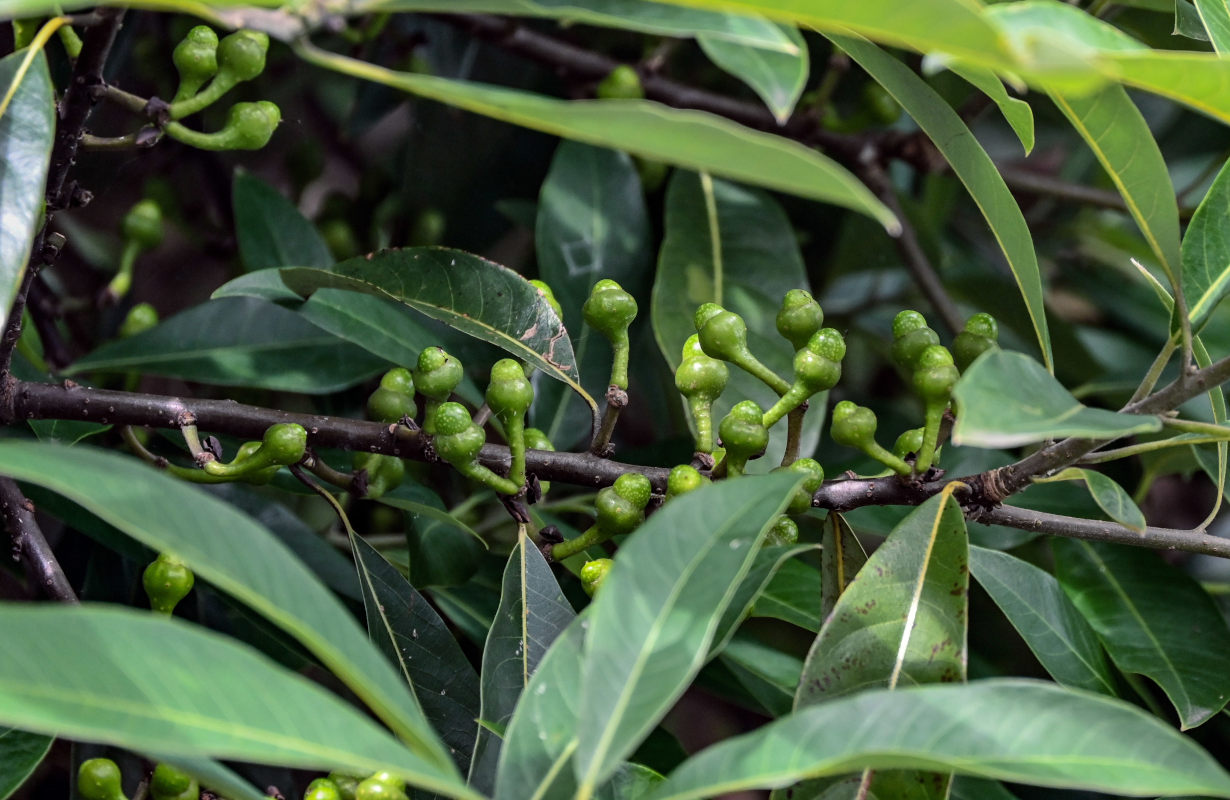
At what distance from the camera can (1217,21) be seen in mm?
770

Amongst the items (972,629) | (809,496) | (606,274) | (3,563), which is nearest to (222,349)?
(3,563)

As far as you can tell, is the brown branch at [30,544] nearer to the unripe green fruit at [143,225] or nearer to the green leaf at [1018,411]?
the unripe green fruit at [143,225]

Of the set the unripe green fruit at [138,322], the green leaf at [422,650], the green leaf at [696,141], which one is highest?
the green leaf at [696,141]

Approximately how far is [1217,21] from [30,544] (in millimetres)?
989

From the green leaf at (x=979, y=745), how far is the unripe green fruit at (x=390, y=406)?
393 millimetres

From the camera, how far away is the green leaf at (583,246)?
1163 mm

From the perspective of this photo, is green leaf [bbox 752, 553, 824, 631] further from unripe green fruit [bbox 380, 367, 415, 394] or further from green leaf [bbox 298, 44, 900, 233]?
green leaf [bbox 298, 44, 900, 233]

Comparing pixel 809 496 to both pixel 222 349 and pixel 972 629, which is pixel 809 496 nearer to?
pixel 222 349

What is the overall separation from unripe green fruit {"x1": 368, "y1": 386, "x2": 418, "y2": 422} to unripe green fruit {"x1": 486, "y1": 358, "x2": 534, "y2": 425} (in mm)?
81

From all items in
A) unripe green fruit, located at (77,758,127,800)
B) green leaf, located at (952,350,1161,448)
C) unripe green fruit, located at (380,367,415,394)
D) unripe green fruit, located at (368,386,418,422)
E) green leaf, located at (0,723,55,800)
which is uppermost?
green leaf, located at (952,350,1161,448)

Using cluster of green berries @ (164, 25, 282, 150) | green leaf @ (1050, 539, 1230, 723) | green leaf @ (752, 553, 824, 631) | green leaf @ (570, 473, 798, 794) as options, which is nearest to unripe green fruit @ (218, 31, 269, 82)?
cluster of green berries @ (164, 25, 282, 150)

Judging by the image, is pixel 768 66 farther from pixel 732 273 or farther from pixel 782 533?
pixel 732 273

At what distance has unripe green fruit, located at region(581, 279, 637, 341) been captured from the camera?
2.72 feet

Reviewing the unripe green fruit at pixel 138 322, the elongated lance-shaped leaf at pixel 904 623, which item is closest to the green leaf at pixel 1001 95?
the elongated lance-shaped leaf at pixel 904 623
